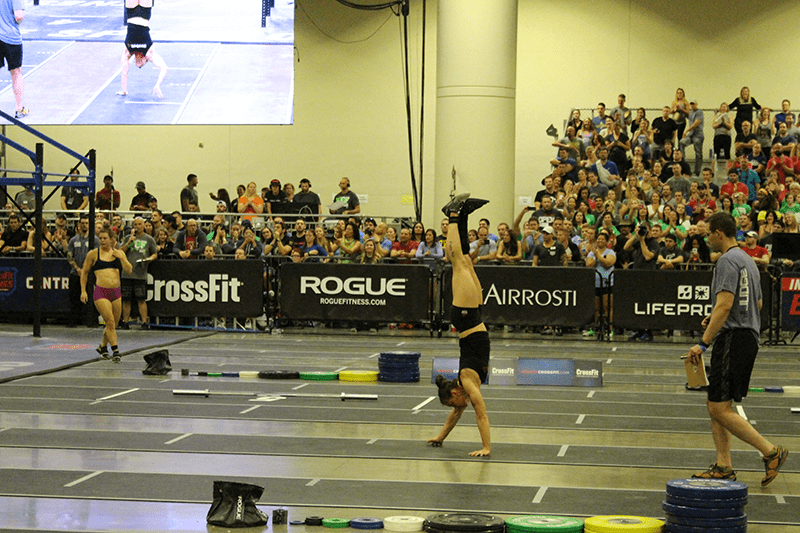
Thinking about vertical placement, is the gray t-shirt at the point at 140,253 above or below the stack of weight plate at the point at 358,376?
above

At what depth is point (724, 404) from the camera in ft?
26.8

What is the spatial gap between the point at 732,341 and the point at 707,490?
Result: 1922mm

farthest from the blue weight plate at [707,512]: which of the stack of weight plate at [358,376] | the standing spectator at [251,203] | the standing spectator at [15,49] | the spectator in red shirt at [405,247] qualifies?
the standing spectator at [15,49]

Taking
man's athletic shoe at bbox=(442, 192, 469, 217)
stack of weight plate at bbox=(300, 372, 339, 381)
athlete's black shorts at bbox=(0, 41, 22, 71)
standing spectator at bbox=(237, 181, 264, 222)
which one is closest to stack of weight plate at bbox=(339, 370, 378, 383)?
stack of weight plate at bbox=(300, 372, 339, 381)

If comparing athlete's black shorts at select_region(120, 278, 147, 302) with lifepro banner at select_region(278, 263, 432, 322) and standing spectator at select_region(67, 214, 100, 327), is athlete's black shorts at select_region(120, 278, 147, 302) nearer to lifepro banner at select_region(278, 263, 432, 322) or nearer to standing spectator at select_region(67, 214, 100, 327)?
standing spectator at select_region(67, 214, 100, 327)

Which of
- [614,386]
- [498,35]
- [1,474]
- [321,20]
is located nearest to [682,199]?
[498,35]

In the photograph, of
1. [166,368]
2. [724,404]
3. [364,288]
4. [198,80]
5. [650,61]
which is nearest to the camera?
[724,404]

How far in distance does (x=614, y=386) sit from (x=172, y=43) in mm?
17255

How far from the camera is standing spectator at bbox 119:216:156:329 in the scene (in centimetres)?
2047

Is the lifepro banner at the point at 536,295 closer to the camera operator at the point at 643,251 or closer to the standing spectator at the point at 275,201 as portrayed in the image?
the camera operator at the point at 643,251

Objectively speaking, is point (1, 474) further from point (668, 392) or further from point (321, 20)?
point (321, 20)

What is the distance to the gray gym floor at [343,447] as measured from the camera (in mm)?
7656

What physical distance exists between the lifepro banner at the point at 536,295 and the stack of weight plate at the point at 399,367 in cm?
561

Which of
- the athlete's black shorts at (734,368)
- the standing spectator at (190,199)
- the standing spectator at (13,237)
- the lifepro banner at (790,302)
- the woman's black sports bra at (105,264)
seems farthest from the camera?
the standing spectator at (190,199)
